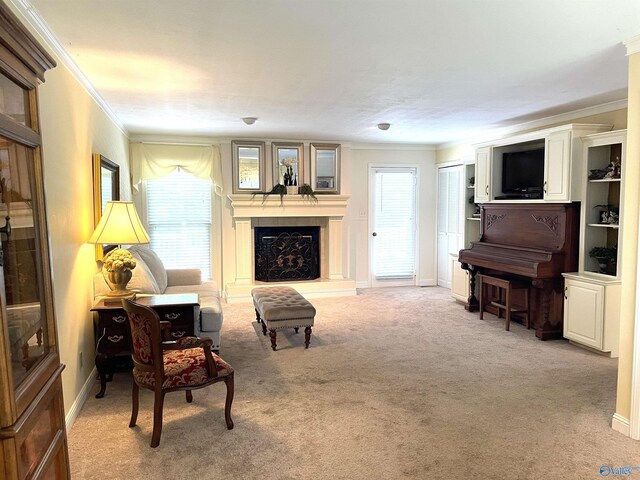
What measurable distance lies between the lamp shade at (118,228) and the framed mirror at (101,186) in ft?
1.11

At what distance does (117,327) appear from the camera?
337 cm

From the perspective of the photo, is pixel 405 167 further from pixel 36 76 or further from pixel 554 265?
pixel 36 76

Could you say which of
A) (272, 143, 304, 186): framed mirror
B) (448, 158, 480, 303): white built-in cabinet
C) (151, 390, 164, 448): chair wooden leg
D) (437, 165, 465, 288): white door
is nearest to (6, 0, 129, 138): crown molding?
(151, 390, 164, 448): chair wooden leg

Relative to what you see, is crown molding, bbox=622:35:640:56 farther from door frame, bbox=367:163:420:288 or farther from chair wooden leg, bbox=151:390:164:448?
door frame, bbox=367:163:420:288

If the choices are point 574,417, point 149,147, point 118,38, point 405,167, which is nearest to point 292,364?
point 574,417

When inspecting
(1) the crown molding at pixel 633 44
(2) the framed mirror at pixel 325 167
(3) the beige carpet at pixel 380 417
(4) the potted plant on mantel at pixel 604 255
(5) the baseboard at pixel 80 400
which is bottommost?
(3) the beige carpet at pixel 380 417

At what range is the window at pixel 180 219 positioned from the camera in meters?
6.72

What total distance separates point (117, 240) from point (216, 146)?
3.59m

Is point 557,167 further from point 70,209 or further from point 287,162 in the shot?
point 70,209

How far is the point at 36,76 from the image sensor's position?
5.31 feet

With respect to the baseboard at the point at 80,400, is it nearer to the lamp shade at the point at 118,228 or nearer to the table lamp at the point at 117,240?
the table lamp at the point at 117,240

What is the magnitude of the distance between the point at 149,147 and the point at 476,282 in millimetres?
4932

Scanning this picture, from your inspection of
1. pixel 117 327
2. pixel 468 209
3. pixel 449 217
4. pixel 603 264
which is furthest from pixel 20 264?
pixel 449 217

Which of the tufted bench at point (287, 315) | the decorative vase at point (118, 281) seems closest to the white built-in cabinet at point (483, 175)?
the tufted bench at point (287, 315)
